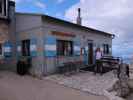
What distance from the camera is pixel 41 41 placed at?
1059 centimetres

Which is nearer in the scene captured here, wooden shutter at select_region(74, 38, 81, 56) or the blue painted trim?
the blue painted trim

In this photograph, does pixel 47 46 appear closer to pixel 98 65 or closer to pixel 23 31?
pixel 23 31

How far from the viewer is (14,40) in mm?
12945

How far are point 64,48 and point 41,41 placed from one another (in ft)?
8.14

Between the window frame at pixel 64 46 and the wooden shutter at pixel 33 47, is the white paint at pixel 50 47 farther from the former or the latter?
the wooden shutter at pixel 33 47

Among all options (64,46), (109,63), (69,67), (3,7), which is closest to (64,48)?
(64,46)

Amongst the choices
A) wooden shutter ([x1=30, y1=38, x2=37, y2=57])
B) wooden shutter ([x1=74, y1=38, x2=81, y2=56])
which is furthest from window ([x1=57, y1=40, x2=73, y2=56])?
wooden shutter ([x1=30, y1=38, x2=37, y2=57])

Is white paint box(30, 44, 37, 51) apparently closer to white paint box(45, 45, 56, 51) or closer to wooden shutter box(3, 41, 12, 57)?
white paint box(45, 45, 56, 51)

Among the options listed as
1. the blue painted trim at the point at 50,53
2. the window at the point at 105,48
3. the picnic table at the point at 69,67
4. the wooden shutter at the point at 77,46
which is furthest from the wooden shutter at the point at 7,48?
the window at the point at 105,48

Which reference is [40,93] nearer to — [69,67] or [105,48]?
[69,67]

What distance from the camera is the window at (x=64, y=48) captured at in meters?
12.1

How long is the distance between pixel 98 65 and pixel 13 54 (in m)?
6.50

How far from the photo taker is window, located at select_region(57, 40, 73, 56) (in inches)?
476

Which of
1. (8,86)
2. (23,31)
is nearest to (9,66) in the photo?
(23,31)
